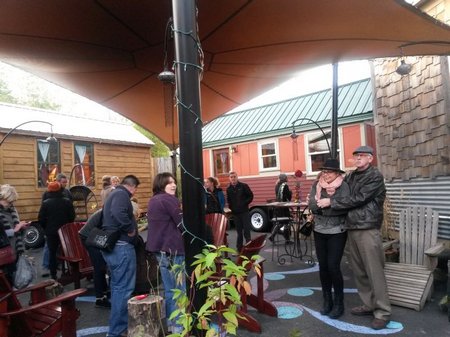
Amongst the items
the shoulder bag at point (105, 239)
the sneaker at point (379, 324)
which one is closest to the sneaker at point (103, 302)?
the shoulder bag at point (105, 239)

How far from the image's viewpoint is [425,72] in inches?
206

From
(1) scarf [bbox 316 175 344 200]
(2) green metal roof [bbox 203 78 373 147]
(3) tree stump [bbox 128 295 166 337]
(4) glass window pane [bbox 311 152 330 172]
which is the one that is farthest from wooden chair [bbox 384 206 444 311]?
(4) glass window pane [bbox 311 152 330 172]

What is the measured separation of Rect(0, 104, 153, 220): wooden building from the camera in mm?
10266

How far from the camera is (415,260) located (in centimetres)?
442

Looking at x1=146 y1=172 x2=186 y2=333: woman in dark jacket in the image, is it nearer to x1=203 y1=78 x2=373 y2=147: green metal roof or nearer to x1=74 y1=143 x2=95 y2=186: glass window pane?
x1=203 y1=78 x2=373 y2=147: green metal roof

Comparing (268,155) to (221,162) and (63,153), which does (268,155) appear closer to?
(221,162)

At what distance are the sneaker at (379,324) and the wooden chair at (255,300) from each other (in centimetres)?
98

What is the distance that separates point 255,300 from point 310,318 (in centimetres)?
60

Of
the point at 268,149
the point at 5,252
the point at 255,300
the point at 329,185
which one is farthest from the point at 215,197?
the point at 268,149

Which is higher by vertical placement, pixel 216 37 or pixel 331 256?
pixel 216 37

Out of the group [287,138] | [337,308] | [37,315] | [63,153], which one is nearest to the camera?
[37,315]

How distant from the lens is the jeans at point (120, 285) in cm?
328

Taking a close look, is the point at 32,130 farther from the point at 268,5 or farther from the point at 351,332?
the point at 351,332

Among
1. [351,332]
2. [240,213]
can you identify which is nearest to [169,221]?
[351,332]
